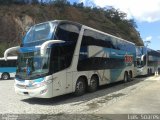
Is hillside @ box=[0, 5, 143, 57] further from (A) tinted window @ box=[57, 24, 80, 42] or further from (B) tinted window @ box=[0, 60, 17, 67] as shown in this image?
(A) tinted window @ box=[57, 24, 80, 42]

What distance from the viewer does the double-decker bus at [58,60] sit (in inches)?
494

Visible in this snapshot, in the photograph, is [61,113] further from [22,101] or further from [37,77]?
[22,101]

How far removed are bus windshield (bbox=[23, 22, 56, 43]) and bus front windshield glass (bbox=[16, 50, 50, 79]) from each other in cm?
84

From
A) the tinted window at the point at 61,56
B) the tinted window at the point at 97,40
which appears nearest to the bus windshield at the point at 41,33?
the tinted window at the point at 61,56

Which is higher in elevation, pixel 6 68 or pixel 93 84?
pixel 6 68

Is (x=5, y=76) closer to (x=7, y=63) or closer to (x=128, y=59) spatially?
(x=7, y=63)

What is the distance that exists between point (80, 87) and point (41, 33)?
3689 mm

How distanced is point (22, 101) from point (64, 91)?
2098 mm

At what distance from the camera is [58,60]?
1311 cm

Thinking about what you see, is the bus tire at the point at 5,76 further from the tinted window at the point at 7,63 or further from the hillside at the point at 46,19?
the hillside at the point at 46,19

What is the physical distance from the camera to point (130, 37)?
266 ft

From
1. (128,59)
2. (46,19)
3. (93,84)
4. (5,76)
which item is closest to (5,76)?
(5,76)

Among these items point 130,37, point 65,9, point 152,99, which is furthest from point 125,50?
point 130,37

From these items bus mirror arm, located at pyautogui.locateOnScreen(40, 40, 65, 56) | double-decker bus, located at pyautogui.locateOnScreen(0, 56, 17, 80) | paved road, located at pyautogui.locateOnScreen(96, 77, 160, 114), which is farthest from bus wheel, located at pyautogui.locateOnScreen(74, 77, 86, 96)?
double-decker bus, located at pyautogui.locateOnScreen(0, 56, 17, 80)
